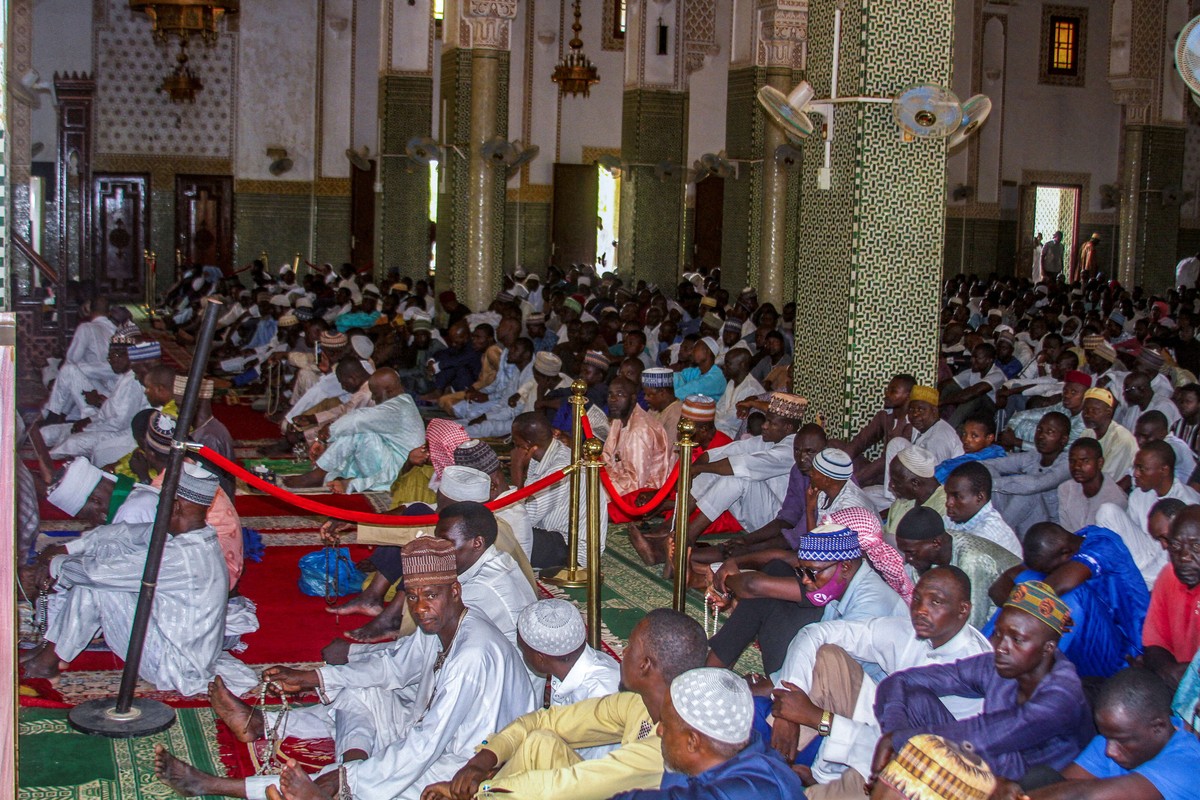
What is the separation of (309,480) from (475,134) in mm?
6126

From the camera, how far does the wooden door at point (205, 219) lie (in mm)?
19328

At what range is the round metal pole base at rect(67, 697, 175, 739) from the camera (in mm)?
4324

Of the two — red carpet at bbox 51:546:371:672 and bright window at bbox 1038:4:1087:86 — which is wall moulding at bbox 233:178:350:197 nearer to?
bright window at bbox 1038:4:1087:86

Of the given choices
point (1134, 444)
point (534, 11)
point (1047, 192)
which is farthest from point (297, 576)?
point (1047, 192)

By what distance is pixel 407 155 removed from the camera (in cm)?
1585

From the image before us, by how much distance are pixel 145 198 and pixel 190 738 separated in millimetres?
16072

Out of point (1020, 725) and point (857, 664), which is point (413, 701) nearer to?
point (857, 664)

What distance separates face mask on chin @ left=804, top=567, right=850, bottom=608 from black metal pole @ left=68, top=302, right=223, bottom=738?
1952 millimetres

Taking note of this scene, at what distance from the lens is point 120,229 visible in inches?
754

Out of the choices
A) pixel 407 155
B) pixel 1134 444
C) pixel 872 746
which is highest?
pixel 407 155

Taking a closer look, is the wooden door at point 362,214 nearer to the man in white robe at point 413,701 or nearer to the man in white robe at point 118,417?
the man in white robe at point 118,417

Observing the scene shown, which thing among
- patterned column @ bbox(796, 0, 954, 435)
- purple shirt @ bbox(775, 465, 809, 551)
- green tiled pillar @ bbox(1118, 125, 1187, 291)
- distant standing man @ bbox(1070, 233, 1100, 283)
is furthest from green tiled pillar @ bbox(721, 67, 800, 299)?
distant standing man @ bbox(1070, 233, 1100, 283)

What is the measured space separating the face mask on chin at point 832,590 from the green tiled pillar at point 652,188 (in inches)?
452

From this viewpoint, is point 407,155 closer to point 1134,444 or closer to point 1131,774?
point 1134,444
